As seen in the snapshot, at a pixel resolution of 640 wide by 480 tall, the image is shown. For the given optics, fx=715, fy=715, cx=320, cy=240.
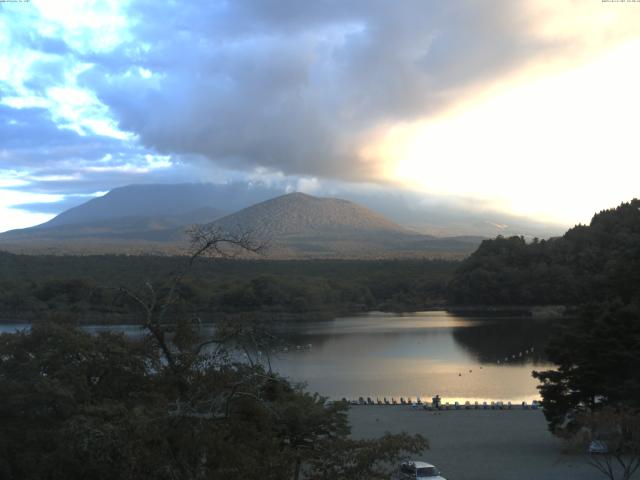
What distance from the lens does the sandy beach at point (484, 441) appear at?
1112 cm

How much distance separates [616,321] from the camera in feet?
42.1

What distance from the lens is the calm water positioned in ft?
75.3

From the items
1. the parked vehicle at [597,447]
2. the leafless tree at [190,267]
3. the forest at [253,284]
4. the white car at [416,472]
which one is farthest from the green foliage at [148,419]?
the forest at [253,284]

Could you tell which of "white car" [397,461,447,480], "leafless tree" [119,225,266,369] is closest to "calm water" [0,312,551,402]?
"white car" [397,461,447,480]

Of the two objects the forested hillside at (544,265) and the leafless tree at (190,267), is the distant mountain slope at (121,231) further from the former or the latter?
the leafless tree at (190,267)

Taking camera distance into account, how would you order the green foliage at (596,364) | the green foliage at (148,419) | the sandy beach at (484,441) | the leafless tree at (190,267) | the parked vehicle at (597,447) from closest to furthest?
the green foliage at (148,419), the leafless tree at (190,267), the parked vehicle at (597,447), the sandy beach at (484,441), the green foliage at (596,364)

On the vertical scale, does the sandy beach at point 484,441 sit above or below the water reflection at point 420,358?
above

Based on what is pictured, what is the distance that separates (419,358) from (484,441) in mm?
16802

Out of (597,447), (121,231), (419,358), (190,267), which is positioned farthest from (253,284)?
(121,231)

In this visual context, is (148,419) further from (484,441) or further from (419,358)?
(419,358)

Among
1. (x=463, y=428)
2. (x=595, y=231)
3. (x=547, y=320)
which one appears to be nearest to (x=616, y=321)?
(x=463, y=428)

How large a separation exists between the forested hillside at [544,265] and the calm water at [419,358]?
9.57m

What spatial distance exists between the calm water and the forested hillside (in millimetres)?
9571

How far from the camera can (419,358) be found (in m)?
30.5
